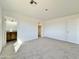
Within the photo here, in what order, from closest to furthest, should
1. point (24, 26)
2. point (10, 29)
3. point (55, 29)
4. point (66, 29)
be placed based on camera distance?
1. point (10, 29)
2. point (24, 26)
3. point (66, 29)
4. point (55, 29)

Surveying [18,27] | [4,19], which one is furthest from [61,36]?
[4,19]

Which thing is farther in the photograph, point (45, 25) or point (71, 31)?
point (45, 25)

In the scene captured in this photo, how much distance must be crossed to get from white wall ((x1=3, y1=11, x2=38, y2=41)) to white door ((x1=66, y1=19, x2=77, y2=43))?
12.1 feet

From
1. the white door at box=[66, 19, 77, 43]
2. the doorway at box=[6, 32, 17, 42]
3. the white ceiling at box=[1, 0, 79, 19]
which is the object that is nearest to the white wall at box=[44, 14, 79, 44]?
the white door at box=[66, 19, 77, 43]

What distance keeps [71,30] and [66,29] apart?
0.53 meters

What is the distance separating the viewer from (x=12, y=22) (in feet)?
18.0

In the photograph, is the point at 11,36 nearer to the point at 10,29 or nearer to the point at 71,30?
the point at 10,29

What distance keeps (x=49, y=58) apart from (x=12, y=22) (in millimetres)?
4128

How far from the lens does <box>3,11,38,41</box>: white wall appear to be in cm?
565

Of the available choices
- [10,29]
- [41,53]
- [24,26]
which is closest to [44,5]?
[41,53]

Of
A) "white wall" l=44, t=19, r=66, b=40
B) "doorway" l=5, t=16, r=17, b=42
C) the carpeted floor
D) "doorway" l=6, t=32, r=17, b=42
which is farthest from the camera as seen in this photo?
"white wall" l=44, t=19, r=66, b=40

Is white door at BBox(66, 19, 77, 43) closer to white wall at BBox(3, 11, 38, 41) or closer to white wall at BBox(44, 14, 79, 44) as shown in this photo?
white wall at BBox(44, 14, 79, 44)

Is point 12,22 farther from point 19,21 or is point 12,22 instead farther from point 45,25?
point 45,25

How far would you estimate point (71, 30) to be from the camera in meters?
6.21
